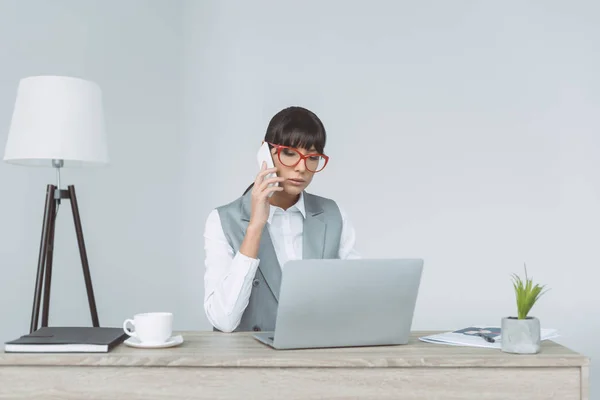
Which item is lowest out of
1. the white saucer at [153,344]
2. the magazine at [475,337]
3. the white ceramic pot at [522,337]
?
the white saucer at [153,344]

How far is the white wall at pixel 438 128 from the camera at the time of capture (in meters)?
3.52

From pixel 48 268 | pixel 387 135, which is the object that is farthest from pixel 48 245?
pixel 387 135

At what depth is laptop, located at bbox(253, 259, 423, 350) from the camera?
4.49 feet

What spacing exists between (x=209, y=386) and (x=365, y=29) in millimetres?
2790

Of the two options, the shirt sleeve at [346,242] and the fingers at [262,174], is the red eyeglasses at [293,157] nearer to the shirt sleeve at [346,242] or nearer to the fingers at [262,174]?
the fingers at [262,174]

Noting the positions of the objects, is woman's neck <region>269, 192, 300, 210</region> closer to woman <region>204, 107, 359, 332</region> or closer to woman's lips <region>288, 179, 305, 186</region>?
woman <region>204, 107, 359, 332</region>

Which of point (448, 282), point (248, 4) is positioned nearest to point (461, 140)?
point (448, 282)

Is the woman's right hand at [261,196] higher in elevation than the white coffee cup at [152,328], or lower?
higher

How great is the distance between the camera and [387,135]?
366 centimetres

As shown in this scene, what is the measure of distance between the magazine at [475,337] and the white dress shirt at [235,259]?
51cm

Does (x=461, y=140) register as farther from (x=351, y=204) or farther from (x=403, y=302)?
(x=403, y=302)

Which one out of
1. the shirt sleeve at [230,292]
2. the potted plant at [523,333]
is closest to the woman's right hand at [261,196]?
the shirt sleeve at [230,292]

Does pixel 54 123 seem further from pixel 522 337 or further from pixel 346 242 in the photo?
pixel 522 337

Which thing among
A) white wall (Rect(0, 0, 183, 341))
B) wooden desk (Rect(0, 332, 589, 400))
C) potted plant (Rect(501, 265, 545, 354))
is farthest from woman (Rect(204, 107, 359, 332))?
white wall (Rect(0, 0, 183, 341))
